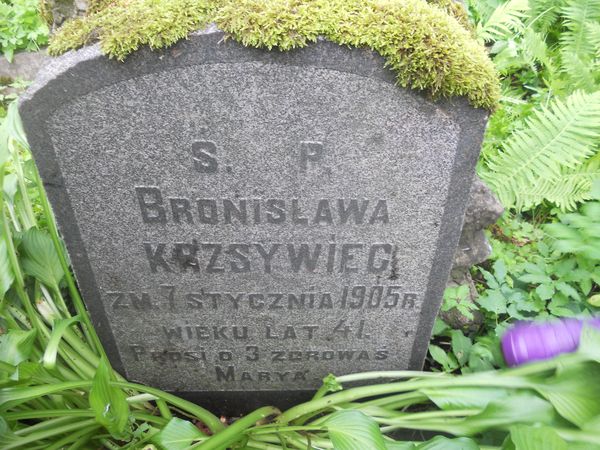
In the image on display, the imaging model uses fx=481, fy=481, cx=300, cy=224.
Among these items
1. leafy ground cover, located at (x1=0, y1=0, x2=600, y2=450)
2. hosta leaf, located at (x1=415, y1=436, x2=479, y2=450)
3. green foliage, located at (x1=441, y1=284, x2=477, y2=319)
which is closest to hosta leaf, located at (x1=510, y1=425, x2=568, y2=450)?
leafy ground cover, located at (x1=0, y1=0, x2=600, y2=450)

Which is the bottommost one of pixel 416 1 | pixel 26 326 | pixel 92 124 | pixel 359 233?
pixel 26 326

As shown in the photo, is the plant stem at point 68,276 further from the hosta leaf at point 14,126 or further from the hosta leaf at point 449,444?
the hosta leaf at point 449,444

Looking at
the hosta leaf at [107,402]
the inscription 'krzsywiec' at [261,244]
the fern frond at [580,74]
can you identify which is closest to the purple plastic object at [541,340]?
the inscription 'krzsywiec' at [261,244]

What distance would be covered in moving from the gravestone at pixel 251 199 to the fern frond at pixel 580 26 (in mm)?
2090

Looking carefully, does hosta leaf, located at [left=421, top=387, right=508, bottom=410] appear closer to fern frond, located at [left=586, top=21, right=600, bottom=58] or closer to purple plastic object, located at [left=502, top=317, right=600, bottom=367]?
purple plastic object, located at [left=502, top=317, right=600, bottom=367]

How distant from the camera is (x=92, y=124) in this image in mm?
1153

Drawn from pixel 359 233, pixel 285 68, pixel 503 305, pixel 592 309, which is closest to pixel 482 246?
pixel 503 305

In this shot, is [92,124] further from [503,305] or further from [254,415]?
[503,305]

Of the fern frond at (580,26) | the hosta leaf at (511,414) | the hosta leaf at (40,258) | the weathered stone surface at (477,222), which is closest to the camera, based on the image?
the hosta leaf at (511,414)

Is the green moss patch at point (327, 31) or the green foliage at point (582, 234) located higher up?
the green moss patch at point (327, 31)

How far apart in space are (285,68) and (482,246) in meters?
1.13

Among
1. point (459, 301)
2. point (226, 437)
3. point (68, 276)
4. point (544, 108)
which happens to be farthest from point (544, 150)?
point (68, 276)

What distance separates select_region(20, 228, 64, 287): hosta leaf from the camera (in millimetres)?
1508

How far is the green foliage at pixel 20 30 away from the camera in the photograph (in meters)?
2.78
